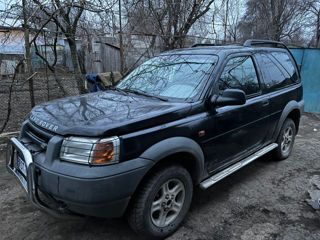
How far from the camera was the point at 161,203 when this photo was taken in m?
2.45

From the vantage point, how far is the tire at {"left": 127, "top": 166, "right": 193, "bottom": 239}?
224 cm

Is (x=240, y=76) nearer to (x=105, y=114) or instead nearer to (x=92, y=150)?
(x=105, y=114)

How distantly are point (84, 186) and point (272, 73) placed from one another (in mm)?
3307

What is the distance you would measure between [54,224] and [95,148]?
1349 mm

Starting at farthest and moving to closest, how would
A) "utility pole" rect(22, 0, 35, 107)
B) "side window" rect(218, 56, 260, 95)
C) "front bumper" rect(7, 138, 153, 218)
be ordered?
1. "utility pole" rect(22, 0, 35, 107)
2. "side window" rect(218, 56, 260, 95)
3. "front bumper" rect(7, 138, 153, 218)

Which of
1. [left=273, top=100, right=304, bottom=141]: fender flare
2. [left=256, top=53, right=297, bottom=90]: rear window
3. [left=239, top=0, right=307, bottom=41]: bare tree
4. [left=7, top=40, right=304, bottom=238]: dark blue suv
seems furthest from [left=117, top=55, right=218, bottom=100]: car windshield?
[left=239, top=0, right=307, bottom=41]: bare tree

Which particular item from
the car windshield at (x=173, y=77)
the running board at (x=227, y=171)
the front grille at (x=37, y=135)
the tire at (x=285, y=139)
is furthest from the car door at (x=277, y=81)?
the front grille at (x=37, y=135)

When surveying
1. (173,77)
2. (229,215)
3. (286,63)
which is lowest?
(229,215)

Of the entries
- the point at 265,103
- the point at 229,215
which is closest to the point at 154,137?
the point at 229,215

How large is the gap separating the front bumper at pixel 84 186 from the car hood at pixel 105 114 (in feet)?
0.94

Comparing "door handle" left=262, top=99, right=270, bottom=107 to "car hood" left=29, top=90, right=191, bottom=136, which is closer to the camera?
"car hood" left=29, top=90, right=191, bottom=136

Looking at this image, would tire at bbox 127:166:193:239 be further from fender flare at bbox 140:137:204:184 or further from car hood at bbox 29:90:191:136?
car hood at bbox 29:90:191:136

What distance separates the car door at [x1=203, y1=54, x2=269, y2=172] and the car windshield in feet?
0.79

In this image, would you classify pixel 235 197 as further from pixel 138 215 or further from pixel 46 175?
pixel 46 175
